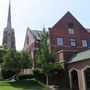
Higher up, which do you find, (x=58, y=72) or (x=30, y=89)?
(x=58, y=72)

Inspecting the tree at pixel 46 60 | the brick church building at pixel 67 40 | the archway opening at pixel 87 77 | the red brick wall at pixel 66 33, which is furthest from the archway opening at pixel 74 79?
the red brick wall at pixel 66 33

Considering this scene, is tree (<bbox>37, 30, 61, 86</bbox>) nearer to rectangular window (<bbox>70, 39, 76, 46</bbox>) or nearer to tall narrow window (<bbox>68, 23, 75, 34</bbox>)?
rectangular window (<bbox>70, 39, 76, 46</bbox>)

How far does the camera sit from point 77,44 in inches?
1721

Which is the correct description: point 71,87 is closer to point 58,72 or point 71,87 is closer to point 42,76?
point 58,72

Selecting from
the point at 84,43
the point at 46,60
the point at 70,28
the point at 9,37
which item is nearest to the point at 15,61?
the point at 46,60

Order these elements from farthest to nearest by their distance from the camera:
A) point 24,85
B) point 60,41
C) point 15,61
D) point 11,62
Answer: point 60,41 → point 15,61 → point 11,62 → point 24,85

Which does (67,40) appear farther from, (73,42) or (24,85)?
(24,85)

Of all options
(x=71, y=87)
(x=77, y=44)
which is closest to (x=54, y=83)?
(x=71, y=87)

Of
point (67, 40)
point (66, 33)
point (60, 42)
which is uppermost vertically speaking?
point (66, 33)

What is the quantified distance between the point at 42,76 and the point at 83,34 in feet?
46.0

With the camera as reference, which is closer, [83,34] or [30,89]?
[30,89]

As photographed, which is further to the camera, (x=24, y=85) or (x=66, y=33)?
(x=66, y=33)

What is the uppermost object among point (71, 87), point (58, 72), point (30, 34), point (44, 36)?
point (30, 34)

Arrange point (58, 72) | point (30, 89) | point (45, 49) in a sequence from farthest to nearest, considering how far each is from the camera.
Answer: point (58, 72), point (45, 49), point (30, 89)
